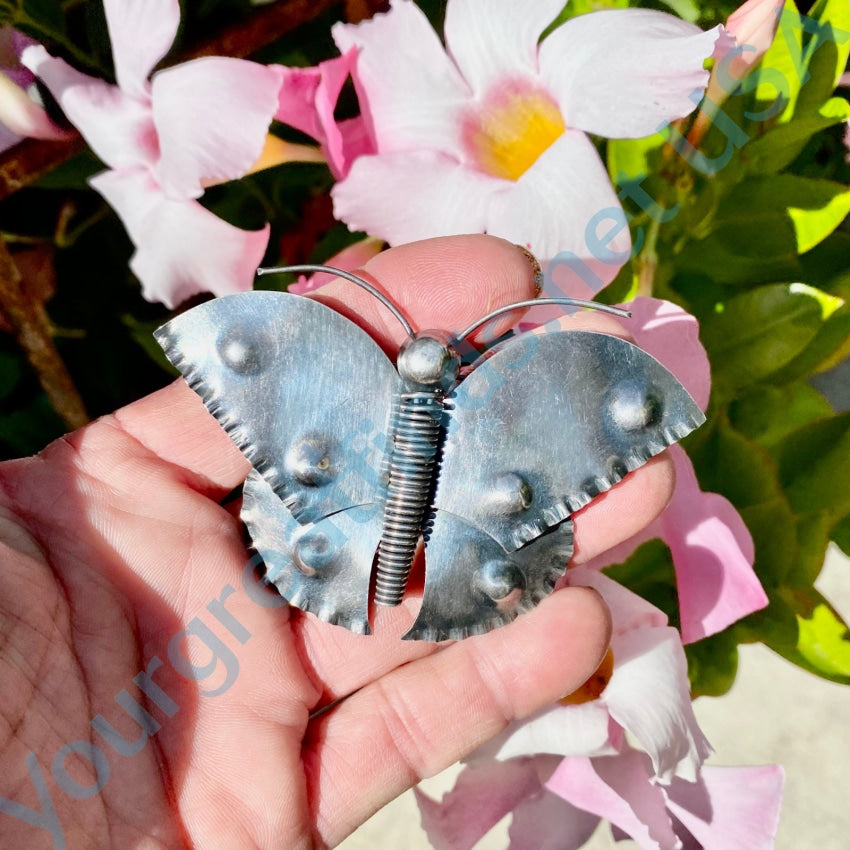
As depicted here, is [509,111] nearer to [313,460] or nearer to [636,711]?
[313,460]

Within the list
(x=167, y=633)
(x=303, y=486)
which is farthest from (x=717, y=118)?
(x=167, y=633)

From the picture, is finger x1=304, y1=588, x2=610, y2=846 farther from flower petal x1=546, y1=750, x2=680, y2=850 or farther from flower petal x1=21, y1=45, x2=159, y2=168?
flower petal x1=21, y1=45, x2=159, y2=168

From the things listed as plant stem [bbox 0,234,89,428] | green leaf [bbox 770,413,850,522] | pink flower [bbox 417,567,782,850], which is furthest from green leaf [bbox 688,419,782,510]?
plant stem [bbox 0,234,89,428]

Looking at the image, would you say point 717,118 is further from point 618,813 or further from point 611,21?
point 618,813

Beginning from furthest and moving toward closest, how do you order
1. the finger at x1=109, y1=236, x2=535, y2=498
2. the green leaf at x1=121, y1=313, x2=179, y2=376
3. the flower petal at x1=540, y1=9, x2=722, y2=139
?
the green leaf at x1=121, y1=313, x2=179, y2=376
the finger at x1=109, y1=236, x2=535, y2=498
the flower petal at x1=540, y1=9, x2=722, y2=139

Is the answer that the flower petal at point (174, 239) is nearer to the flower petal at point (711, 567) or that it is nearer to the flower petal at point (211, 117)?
the flower petal at point (211, 117)

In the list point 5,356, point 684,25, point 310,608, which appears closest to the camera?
point 684,25
